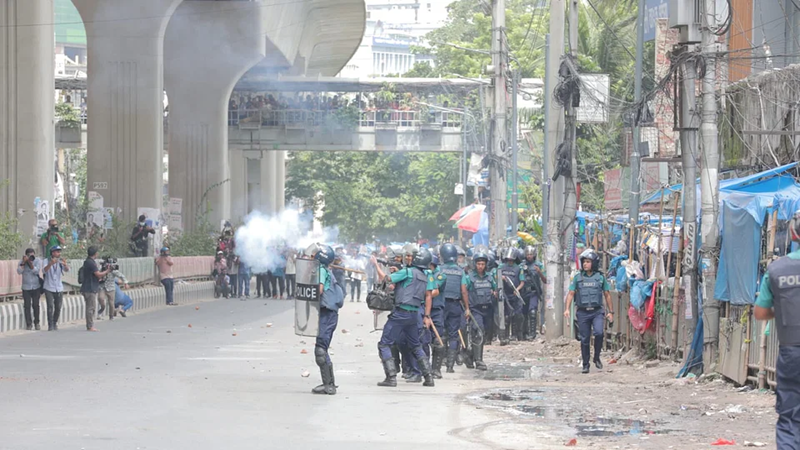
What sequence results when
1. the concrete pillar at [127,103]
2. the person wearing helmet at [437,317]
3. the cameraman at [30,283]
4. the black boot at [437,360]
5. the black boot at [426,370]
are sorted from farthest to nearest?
the concrete pillar at [127,103], the cameraman at [30,283], the black boot at [437,360], the person wearing helmet at [437,317], the black boot at [426,370]

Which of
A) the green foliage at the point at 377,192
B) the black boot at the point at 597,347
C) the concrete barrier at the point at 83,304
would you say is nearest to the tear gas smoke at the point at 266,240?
the concrete barrier at the point at 83,304

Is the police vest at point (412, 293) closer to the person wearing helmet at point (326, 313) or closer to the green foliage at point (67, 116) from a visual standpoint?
the person wearing helmet at point (326, 313)

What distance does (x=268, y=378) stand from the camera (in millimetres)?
15320

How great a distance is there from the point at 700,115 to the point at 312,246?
526 cm

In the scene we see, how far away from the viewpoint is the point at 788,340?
783cm

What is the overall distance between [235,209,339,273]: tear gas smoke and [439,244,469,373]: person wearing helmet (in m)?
15.9

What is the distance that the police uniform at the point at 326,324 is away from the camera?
13.5 meters

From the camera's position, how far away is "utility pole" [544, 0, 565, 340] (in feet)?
77.8

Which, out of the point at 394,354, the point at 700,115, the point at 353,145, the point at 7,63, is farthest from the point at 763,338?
the point at 353,145

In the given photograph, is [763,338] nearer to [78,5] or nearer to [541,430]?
[541,430]

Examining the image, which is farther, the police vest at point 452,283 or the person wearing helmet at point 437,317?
the police vest at point 452,283

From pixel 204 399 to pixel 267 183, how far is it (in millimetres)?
62484

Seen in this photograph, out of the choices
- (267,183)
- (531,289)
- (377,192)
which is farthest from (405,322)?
(377,192)

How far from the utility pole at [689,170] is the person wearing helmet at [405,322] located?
352 centimetres
